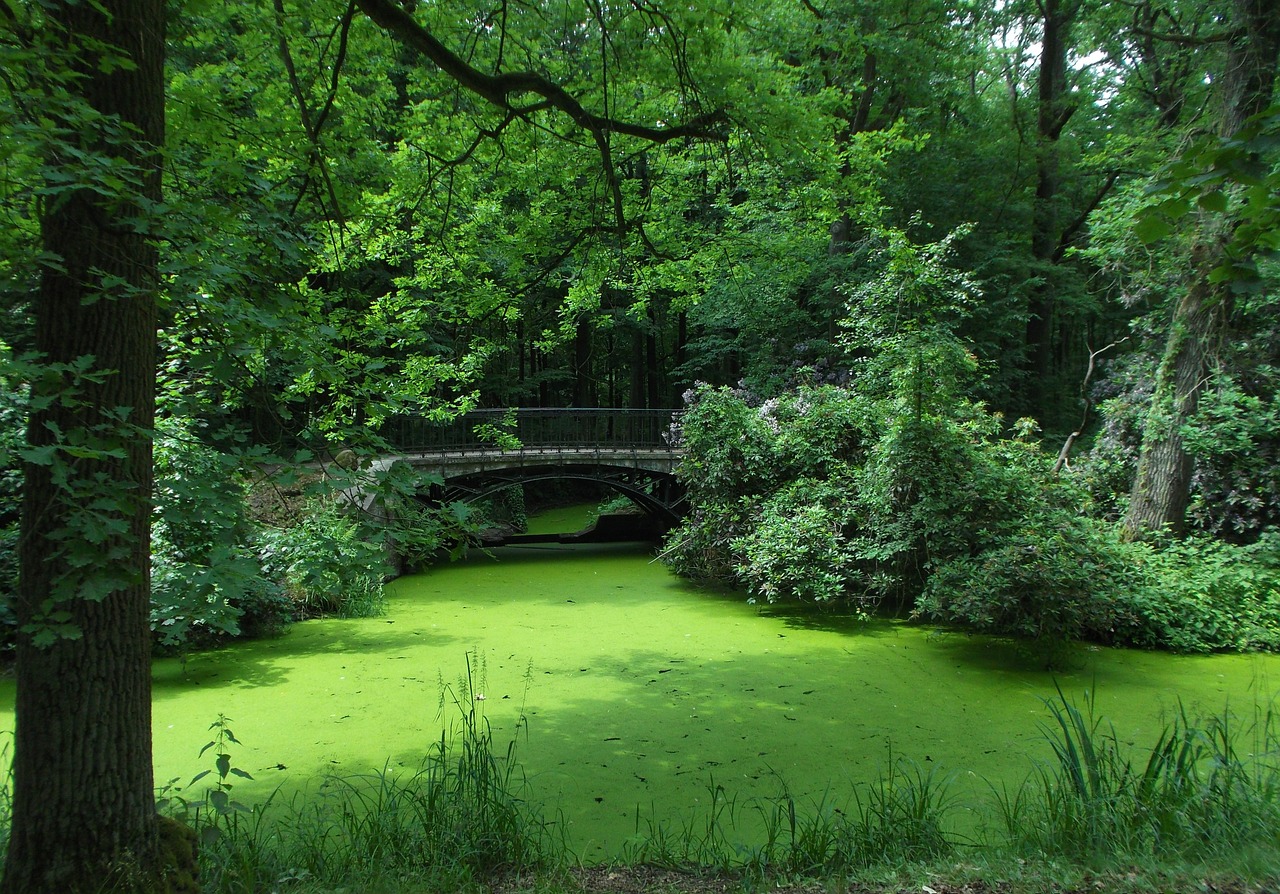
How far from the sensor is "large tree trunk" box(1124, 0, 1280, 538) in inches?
278

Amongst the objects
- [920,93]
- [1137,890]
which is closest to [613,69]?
[1137,890]

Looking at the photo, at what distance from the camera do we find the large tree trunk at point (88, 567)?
2.22m

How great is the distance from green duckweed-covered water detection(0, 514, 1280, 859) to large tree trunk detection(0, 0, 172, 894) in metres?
1.58

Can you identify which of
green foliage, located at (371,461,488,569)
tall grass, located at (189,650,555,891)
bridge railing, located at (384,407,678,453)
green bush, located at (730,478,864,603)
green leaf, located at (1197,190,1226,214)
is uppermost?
bridge railing, located at (384,407,678,453)

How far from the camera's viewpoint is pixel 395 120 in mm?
6008

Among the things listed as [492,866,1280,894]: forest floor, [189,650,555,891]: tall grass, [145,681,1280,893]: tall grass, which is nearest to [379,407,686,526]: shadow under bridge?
[189,650,555,891]: tall grass

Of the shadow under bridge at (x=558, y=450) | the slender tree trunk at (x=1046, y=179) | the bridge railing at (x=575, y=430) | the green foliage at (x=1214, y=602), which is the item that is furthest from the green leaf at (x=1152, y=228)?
the slender tree trunk at (x=1046, y=179)

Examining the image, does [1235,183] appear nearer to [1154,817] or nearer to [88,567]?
[1154,817]

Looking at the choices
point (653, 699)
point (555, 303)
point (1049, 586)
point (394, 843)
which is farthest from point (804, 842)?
point (555, 303)

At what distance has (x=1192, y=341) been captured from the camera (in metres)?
7.68

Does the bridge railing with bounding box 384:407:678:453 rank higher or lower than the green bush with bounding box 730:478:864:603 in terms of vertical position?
higher

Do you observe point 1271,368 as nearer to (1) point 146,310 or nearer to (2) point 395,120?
(2) point 395,120

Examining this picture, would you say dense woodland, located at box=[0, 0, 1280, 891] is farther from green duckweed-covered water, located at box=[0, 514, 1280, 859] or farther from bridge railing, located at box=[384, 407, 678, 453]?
bridge railing, located at box=[384, 407, 678, 453]

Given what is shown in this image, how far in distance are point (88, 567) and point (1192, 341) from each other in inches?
349
